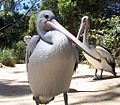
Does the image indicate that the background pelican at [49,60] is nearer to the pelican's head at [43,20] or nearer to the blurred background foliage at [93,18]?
the pelican's head at [43,20]

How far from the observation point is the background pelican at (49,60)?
4.23 m

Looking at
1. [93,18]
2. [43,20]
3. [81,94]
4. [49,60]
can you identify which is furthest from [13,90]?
[93,18]

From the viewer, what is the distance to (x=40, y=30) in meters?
4.50


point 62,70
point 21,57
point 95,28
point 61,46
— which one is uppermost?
point 61,46

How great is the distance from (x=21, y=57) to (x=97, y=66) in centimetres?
1450

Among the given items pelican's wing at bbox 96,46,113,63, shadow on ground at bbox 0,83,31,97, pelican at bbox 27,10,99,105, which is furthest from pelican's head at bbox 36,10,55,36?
pelican's wing at bbox 96,46,113,63

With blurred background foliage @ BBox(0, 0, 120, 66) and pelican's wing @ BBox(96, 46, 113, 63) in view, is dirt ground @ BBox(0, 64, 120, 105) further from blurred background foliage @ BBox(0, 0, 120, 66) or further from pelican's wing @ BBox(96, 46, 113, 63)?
blurred background foliage @ BBox(0, 0, 120, 66)

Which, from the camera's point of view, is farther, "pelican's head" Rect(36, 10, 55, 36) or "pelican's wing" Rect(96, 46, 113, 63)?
"pelican's wing" Rect(96, 46, 113, 63)

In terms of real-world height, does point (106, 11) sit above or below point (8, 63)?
above

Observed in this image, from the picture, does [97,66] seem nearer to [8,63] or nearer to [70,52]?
[70,52]

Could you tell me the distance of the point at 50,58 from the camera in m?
Result: 4.23

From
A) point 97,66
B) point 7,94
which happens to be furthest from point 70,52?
point 97,66

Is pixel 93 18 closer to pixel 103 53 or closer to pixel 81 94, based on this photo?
pixel 103 53

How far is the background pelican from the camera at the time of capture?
166 inches
